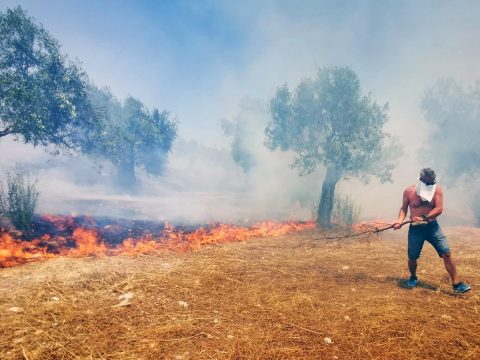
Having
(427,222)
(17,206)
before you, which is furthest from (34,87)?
(427,222)

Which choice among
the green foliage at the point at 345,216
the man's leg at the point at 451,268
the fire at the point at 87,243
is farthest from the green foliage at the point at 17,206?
the green foliage at the point at 345,216

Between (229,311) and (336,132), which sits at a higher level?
(336,132)

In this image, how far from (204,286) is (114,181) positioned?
122ft

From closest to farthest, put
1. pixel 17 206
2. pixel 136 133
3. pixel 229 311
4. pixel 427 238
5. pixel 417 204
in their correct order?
pixel 229 311, pixel 427 238, pixel 417 204, pixel 17 206, pixel 136 133

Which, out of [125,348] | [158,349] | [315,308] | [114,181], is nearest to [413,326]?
[315,308]

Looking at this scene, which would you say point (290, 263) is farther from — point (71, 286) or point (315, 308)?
point (71, 286)

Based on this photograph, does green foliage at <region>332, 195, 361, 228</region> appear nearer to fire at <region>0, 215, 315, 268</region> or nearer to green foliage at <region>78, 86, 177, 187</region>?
fire at <region>0, 215, 315, 268</region>

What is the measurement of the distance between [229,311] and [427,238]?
473 centimetres

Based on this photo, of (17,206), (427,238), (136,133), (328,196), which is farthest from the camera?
(136,133)

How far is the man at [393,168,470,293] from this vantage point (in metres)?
6.29

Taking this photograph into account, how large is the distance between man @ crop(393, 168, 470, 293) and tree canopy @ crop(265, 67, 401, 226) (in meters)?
9.57

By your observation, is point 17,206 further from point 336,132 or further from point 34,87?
point 336,132

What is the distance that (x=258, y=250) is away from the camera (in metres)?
10.4

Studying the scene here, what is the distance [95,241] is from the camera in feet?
36.7
